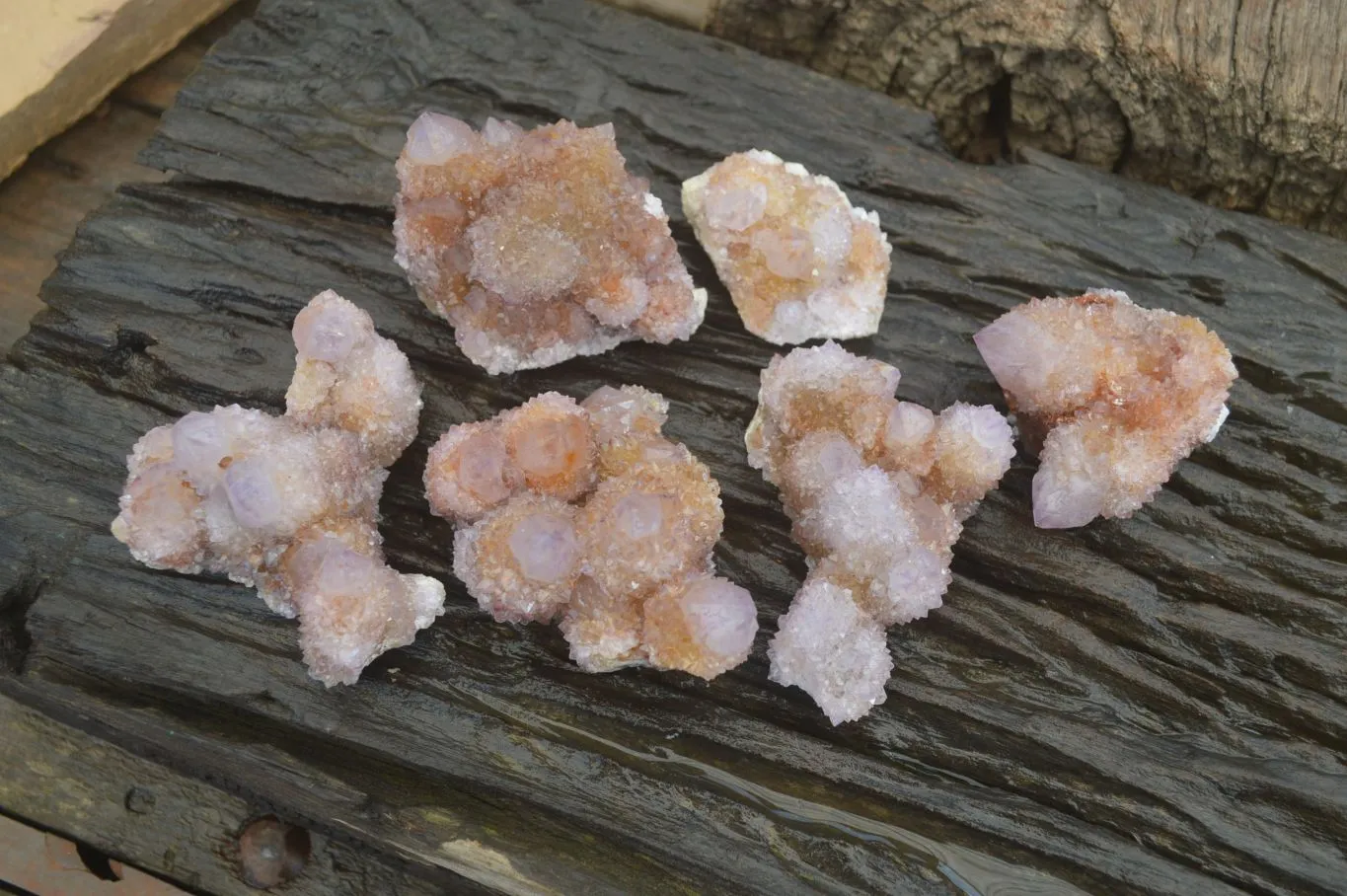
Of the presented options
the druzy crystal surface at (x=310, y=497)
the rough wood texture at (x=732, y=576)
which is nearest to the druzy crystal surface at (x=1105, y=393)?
the rough wood texture at (x=732, y=576)

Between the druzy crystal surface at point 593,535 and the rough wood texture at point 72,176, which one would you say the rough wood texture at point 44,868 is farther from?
the rough wood texture at point 72,176

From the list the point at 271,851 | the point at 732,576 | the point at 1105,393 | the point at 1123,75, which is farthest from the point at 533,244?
the point at 1123,75

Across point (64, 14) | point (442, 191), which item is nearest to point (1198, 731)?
point (442, 191)

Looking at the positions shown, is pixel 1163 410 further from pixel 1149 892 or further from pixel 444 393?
pixel 444 393

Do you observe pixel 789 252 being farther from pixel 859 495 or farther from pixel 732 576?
pixel 732 576

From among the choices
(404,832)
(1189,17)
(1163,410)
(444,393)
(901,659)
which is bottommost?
(404,832)

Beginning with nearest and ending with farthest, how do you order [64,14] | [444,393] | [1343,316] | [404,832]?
[404,832] → [444,393] → [1343,316] → [64,14]
